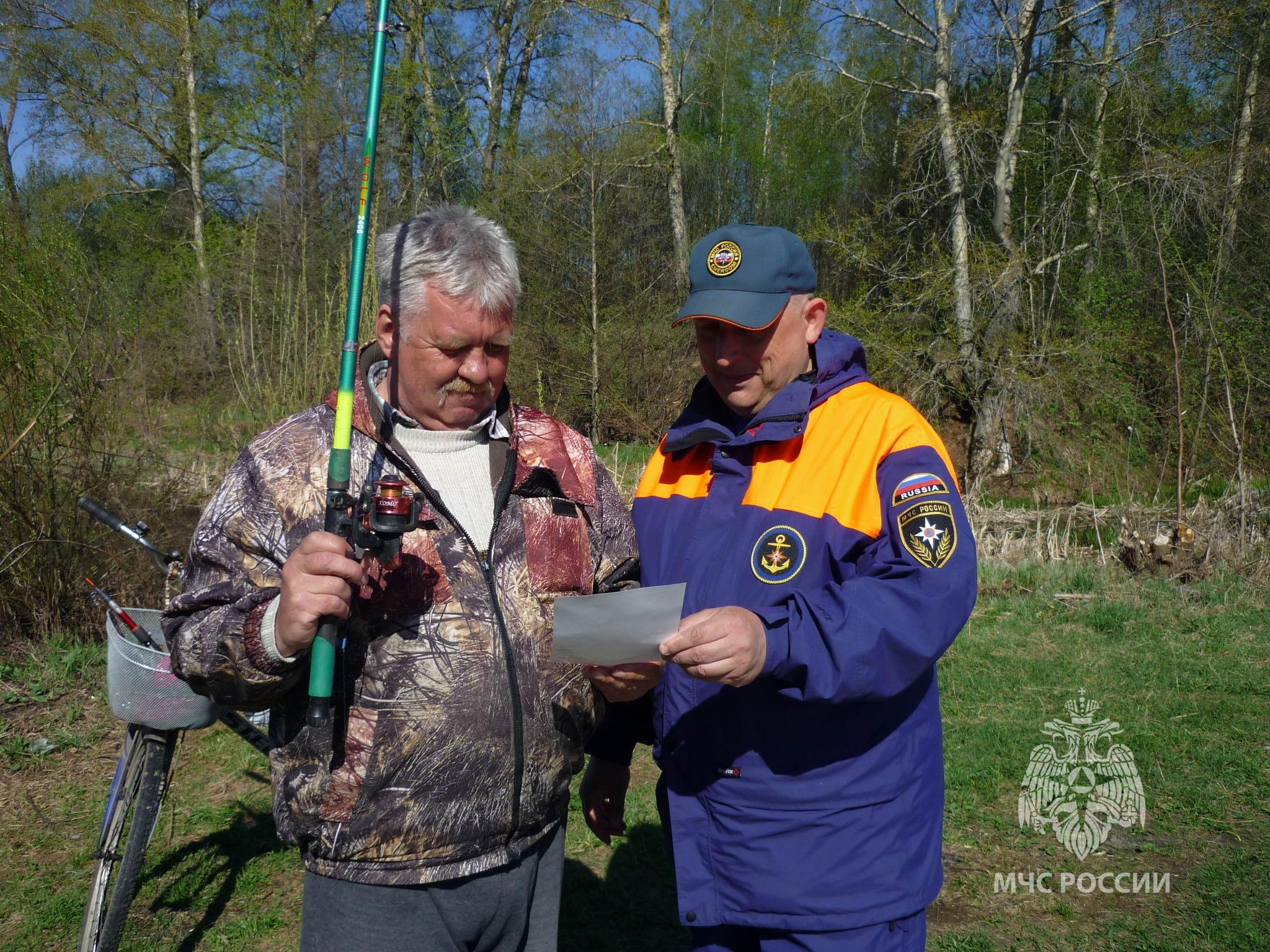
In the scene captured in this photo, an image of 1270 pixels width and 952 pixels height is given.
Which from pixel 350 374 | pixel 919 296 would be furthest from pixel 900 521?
pixel 919 296

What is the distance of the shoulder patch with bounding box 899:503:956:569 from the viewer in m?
1.89

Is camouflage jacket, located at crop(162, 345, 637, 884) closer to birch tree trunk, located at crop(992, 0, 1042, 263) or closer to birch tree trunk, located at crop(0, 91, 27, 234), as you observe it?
birch tree trunk, located at crop(0, 91, 27, 234)

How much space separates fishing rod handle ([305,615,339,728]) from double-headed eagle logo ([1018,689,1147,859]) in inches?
148

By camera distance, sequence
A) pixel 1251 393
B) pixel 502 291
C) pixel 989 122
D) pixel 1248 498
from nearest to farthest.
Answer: pixel 502 291 < pixel 1248 498 < pixel 1251 393 < pixel 989 122

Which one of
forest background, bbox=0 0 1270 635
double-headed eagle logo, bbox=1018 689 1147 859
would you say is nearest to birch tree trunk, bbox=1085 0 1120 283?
forest background, bbox=0 0 1270 635

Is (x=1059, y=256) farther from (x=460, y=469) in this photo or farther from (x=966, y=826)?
(x=460, y=469)

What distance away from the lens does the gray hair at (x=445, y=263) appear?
202cm

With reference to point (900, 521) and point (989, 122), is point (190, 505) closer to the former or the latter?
point (900, 521)

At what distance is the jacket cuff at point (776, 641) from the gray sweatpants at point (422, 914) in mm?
762

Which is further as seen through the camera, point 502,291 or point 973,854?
point 973,854

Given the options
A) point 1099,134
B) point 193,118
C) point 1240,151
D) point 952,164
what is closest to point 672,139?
point 952,164

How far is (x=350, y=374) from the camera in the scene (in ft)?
5.93

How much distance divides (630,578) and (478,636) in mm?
502

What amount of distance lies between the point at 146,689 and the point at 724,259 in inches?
93.5
